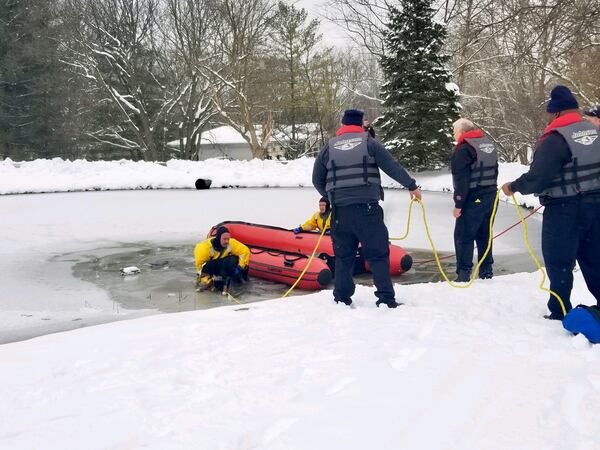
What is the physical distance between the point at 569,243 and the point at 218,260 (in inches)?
160

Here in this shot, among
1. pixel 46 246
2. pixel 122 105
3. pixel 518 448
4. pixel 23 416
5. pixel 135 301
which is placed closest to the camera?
pixel 518 448

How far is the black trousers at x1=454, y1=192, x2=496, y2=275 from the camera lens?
5.28 meters

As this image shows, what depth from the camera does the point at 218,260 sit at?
6.61 m

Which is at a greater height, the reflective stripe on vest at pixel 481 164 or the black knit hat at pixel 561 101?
the black knit hat at pixel 561 101

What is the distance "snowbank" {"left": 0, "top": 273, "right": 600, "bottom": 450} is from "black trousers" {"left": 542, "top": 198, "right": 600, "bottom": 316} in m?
0.30

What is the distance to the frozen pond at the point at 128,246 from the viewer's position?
5.99m

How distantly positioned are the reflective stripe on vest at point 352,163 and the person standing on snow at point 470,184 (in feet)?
4.17

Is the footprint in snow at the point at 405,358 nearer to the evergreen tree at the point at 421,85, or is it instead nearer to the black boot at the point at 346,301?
the black boot at the point at 346,301

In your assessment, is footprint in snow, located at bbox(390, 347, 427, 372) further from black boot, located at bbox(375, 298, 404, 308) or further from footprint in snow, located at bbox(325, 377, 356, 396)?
black boot, located at bbox(375, 298, 404, 308)

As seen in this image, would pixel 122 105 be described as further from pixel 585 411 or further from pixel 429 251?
pixel 585 411

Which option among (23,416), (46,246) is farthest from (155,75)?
(23,416)

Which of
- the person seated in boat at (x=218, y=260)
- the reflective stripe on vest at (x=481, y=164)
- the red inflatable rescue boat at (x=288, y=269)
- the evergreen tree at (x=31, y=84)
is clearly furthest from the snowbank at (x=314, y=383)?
the evergreen tree at (x=31, y=84)

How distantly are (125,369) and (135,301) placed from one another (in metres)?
3.20

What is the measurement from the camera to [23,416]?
8.49 feet
